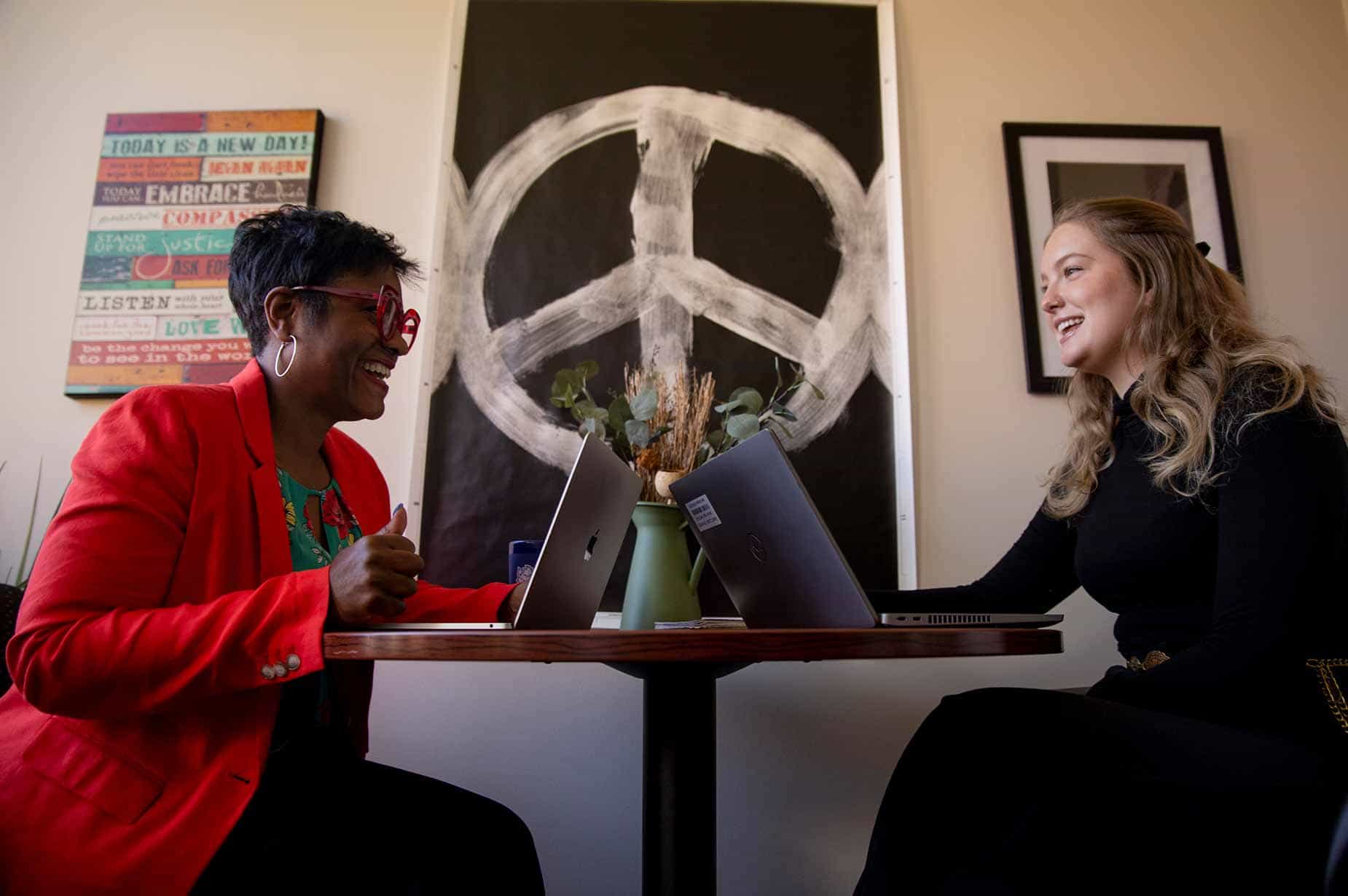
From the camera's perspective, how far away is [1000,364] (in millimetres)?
2326

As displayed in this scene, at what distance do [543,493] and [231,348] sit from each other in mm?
890

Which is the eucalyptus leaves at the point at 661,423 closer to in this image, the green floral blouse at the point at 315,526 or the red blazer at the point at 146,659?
the green floral blouse at the point at 315,526

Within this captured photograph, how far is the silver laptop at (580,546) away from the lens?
113 centimetres

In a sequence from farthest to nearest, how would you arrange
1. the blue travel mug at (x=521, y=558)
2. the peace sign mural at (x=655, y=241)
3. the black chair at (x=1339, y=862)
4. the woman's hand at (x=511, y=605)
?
1. the peace sign mural at (x=655, y=241)
2. the blue travel mug at (x=521, y=558)
3. the woman's hand at (x=511, y=605)
4. the black chair at (x=1339, y=862)

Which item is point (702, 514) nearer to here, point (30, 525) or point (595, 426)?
point (595, 426)

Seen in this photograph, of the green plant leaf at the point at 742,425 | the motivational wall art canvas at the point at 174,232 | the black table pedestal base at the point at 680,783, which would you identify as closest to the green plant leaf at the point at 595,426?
the green plant leaf at the point at 742,425

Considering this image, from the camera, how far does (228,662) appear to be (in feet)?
3.24

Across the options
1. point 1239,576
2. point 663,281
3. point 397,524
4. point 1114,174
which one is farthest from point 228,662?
point 1114,174

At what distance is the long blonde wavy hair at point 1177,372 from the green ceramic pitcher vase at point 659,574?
2.36ft

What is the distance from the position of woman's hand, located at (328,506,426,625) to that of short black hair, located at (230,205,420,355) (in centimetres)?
65

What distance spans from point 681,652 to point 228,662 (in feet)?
1.67

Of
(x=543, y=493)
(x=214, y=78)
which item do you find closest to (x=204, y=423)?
(x=543, y=493)

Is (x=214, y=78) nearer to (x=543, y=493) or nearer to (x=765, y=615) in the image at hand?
(x=543, y=493)

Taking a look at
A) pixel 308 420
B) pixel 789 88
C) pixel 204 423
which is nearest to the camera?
pixel 204 423
